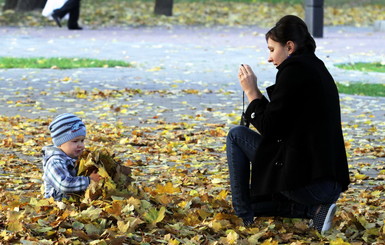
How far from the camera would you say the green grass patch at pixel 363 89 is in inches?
523

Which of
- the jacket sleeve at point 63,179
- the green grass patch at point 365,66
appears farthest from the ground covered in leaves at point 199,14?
the jacket sleeve at point 63,179

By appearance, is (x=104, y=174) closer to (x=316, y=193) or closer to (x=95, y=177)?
(x=95, y=177)

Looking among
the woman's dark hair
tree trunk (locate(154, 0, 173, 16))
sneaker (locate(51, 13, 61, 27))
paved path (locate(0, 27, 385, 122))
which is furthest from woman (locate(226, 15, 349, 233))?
tree trunk (locate(154, 0, 173, 16))

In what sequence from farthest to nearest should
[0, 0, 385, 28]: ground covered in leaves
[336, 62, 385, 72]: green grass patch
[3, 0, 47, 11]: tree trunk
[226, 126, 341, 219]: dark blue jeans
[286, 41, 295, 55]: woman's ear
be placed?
[3, 0, 47, 11]: tree trunk → [0, 0, 385, 28]: ground covered in leaves → [336, 62, 385, 72]: green grass patch → [226, 126, 341, 219]: dark blue jeans → [286, 41, 295, 55]: woman's ear

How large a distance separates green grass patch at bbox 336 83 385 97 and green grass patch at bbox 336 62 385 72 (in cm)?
218

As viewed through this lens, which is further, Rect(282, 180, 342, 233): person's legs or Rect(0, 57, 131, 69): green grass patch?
Rect(0, 57, 131, 69): green grass patch

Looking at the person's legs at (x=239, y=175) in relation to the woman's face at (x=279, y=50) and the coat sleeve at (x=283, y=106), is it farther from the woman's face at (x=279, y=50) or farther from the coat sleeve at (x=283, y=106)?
the woman's face at (x=279, y=50)

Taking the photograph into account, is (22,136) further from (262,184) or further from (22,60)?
(22,60)

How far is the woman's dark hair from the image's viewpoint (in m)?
5.33

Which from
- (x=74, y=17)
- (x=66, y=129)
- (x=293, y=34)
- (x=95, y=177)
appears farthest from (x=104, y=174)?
(x=74, y=17)

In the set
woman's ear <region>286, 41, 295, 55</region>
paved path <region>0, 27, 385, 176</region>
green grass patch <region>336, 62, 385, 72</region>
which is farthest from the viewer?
green grass patch <region>336, 62, 385, 72</region>

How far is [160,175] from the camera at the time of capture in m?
7.62

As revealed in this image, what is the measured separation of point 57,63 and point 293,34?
1181 cm

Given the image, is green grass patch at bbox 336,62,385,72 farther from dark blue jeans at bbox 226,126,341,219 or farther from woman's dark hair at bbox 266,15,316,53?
woman's dark hair at bbox 266,15,316,53
